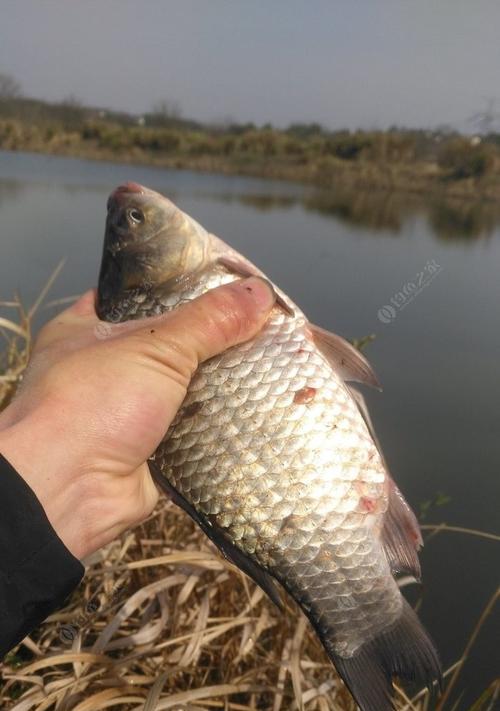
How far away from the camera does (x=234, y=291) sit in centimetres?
159

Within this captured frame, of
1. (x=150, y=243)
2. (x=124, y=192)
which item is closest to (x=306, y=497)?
(x=150, y=243)

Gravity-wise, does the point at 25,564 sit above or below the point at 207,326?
below

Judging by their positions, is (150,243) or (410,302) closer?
(150,243)

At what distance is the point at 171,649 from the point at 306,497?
1.07 meters

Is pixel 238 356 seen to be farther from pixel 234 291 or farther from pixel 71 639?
pixel 71 639

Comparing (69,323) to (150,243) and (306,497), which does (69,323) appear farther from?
(306,497)

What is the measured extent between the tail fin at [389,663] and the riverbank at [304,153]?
24298mm

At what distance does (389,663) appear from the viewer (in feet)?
4.59

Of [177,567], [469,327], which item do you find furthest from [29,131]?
[177,567]

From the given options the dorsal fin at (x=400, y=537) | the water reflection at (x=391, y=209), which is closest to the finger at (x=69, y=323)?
the dorsal fin at (x=400, y=537)

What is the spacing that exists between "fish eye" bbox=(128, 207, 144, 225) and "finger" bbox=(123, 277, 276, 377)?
0.31 m

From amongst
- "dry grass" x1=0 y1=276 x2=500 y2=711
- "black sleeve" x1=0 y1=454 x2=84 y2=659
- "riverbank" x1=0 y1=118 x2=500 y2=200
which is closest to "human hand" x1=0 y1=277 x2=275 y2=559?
"black sleeve" x1=0 y1=454 x2=84 y2=659

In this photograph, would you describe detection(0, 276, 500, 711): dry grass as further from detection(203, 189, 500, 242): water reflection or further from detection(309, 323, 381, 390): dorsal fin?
detection(203, 189, 500, 242): water reflection

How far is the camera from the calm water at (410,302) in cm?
356
